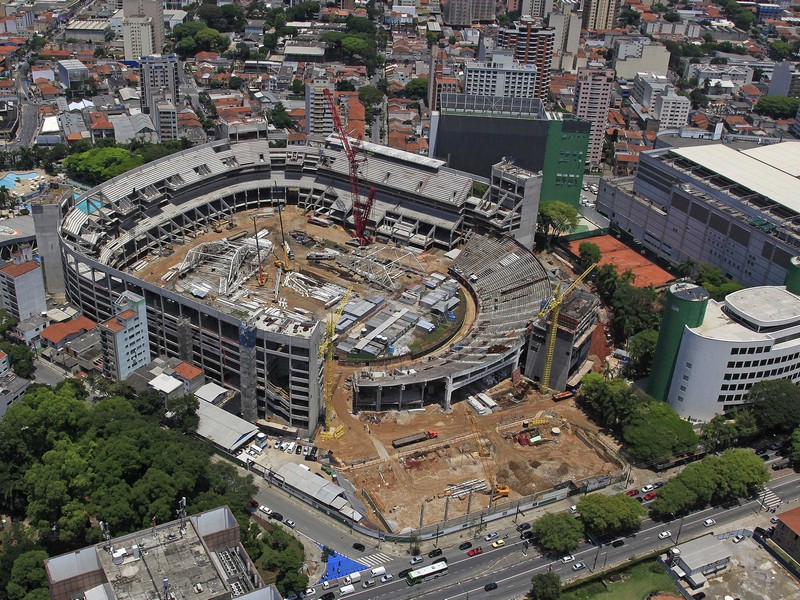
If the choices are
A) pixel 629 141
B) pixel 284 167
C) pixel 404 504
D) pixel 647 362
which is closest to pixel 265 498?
pixel 404 504

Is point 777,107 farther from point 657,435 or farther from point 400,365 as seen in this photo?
point 400,365

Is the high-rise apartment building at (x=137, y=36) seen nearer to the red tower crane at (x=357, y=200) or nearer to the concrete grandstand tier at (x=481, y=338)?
the red tower crane at (x=357, y=200)

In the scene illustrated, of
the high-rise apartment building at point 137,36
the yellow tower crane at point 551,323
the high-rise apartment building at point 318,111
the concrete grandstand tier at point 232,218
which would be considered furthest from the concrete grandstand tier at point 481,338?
the high-rise apartment building at point 137,36

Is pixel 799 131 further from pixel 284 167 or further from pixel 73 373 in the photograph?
pixel 73 373

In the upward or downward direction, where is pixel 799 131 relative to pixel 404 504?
upward

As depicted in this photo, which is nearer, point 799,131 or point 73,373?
point 73,373

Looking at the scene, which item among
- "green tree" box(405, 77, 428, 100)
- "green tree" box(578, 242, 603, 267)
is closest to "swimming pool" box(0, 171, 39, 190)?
"green tree" box(405, 77, 428, 100)

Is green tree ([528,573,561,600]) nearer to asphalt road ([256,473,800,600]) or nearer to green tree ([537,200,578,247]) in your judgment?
asphalt road ([256,473,800,600])

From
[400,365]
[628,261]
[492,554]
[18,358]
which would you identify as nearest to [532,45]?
[628,261]
